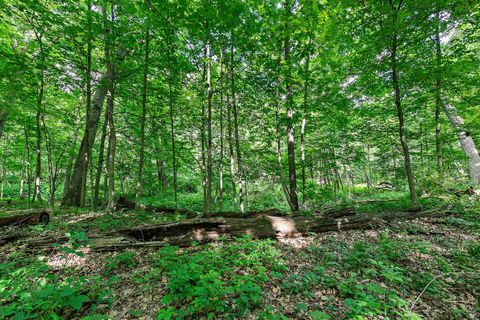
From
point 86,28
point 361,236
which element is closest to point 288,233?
point 361,236

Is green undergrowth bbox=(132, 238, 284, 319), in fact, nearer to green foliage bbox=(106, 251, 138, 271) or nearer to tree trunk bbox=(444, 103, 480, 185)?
green foliage bbox=(106, 251, 138, 271)

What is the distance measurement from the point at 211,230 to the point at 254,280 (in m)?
1.99

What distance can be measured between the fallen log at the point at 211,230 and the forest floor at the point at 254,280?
261 millimetres

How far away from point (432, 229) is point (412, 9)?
6.16m

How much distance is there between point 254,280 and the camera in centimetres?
297

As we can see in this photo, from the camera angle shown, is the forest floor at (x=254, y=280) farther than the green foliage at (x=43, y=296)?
Yes

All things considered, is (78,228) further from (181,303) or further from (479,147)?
(479,147)

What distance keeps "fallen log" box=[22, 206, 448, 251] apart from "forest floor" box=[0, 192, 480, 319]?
261mm

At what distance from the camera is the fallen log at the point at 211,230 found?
414cm

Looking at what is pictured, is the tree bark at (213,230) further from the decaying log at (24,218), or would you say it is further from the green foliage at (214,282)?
the decaying log at (24,218)

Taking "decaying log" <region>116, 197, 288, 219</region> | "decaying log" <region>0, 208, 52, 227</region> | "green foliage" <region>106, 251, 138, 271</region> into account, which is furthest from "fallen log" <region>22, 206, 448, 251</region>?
"decaying log" <region>0, 208, 52, 227</region>

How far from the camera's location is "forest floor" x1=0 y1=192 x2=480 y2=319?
2336 mm

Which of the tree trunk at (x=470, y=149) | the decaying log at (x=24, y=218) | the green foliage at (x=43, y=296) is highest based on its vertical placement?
the tree trunk at (x=470, y=149)

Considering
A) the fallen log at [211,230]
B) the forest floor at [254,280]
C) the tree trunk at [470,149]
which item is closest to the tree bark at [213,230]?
the fallen log at [211,230]
